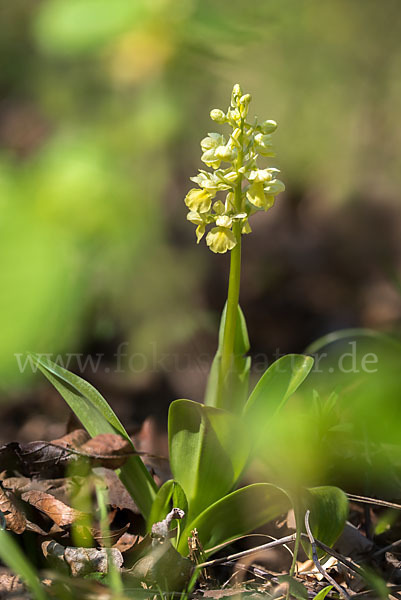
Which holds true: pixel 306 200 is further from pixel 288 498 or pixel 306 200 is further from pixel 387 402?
pixel 387 402

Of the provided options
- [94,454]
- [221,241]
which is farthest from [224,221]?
[94,454]

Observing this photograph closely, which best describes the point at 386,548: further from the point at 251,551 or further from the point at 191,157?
the point at 191,157

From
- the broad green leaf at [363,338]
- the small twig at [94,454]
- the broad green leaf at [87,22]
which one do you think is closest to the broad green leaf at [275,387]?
the small twig at [94,454]

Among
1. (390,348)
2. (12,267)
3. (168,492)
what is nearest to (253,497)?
(168,492)

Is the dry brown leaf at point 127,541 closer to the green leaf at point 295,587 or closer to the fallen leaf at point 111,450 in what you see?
the fallen leaf at point 111,450

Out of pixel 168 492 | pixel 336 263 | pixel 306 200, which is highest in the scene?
pixel 306 200
